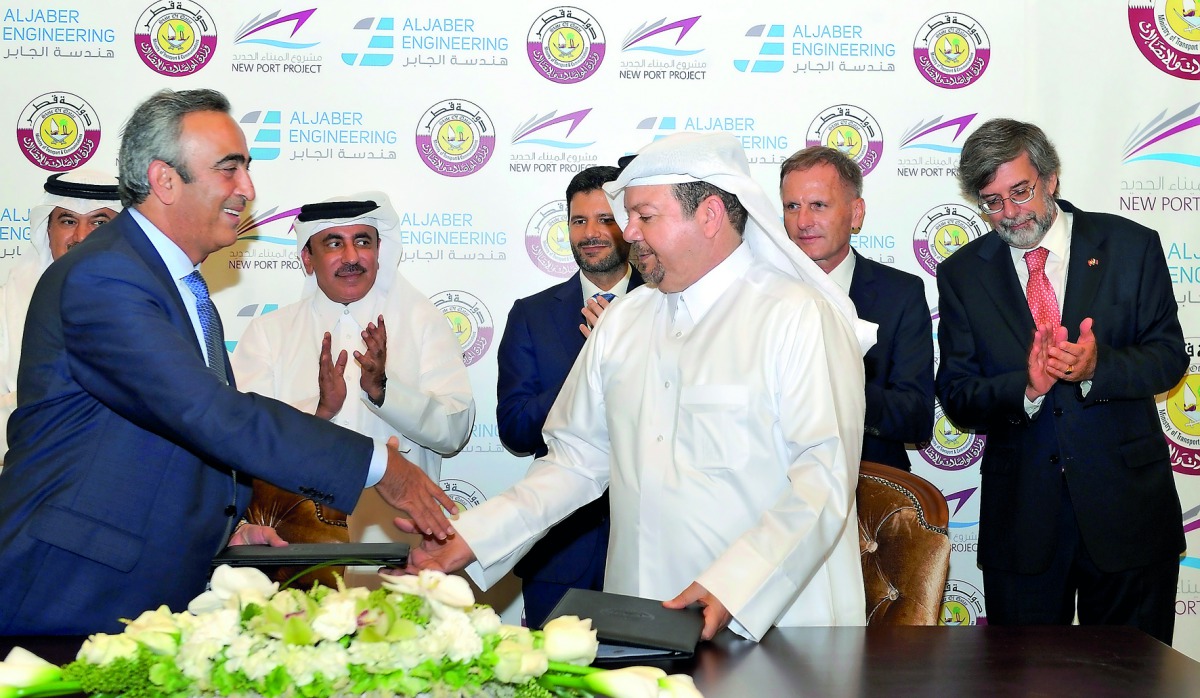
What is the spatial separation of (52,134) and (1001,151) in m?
4.19

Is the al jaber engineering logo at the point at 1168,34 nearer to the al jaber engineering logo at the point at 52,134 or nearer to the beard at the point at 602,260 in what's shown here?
the beard at the point at 602,260

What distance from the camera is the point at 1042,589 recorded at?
3816 mm

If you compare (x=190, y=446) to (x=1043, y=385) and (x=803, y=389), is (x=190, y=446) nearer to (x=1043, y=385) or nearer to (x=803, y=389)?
(x=803, y=389)

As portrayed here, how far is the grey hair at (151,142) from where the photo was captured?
2697 mm

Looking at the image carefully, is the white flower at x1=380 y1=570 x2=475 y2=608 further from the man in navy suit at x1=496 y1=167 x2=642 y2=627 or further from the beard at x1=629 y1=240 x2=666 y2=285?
the man in navy suit at x1=496 y1=167 x2=642 y2=627

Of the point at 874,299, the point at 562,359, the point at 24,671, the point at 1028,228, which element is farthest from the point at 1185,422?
the point at 24,671

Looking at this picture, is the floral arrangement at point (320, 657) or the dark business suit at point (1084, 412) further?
the dark business suit at point (1084, 412)

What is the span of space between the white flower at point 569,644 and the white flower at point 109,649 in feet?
1.80

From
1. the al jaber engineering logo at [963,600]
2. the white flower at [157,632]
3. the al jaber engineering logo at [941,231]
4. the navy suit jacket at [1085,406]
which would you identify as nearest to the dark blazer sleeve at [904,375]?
the navy suit jacket at [1085,406]

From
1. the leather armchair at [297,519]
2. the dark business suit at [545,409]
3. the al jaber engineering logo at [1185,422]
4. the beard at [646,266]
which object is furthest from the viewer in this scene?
the al jaber engineering logo at [1185,422]

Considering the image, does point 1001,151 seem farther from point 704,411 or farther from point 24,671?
point 24,671

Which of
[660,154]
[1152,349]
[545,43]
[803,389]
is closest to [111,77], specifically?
[545,43]

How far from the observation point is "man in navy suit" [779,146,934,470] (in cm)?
387

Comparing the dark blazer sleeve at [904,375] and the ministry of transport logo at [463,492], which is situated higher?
the dark blazer sleeve at [904,375]
